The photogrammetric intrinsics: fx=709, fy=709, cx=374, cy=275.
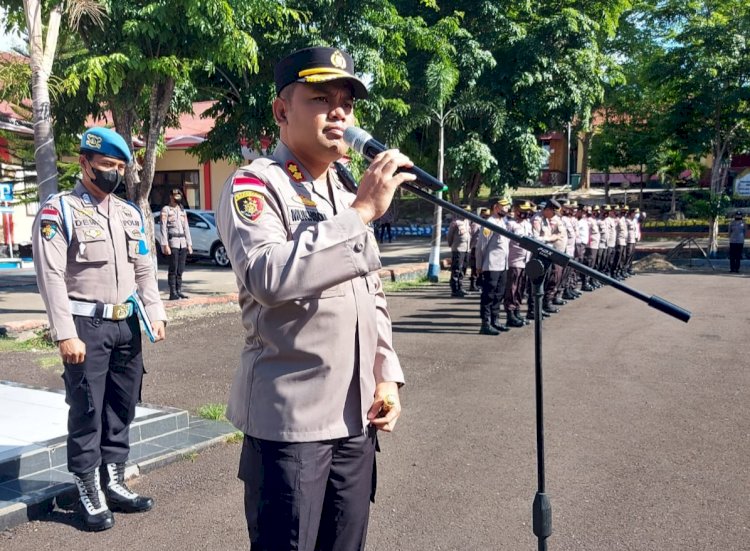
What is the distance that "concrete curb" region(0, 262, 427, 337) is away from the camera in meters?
8.68

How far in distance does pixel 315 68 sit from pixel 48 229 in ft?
6.75

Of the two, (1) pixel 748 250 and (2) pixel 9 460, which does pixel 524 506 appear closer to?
(2) pixel 9 460

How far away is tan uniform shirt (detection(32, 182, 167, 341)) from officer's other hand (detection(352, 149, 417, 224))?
83.6 inches

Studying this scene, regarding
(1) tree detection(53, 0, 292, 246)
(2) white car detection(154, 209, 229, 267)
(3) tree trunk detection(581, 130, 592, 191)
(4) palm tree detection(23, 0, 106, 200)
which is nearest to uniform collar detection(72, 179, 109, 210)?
(4) palm tree detection(23, 0, 106, 200)

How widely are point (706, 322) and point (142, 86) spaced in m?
8.66

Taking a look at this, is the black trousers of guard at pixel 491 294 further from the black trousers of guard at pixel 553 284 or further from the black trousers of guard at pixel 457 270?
the black trousers of guard at pixel 457 270

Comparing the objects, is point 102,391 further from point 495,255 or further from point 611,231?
point 611,231

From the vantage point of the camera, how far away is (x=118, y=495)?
3.77 metres

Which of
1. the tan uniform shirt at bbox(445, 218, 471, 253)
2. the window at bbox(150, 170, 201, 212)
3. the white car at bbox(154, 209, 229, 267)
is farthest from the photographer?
the window at bbox(150, 170, 201, 212)

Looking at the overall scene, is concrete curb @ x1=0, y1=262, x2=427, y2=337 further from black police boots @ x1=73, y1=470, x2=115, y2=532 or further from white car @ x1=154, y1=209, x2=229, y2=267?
white car @ x1=154, y1=209, x2=229, y2=267

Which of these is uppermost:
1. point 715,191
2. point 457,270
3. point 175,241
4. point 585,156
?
point 585,156

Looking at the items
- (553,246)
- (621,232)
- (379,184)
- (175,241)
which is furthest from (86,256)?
(621,232)

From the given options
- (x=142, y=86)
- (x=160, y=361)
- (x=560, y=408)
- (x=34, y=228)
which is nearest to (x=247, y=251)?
(x=34, y=228)

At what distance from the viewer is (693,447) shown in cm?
484
